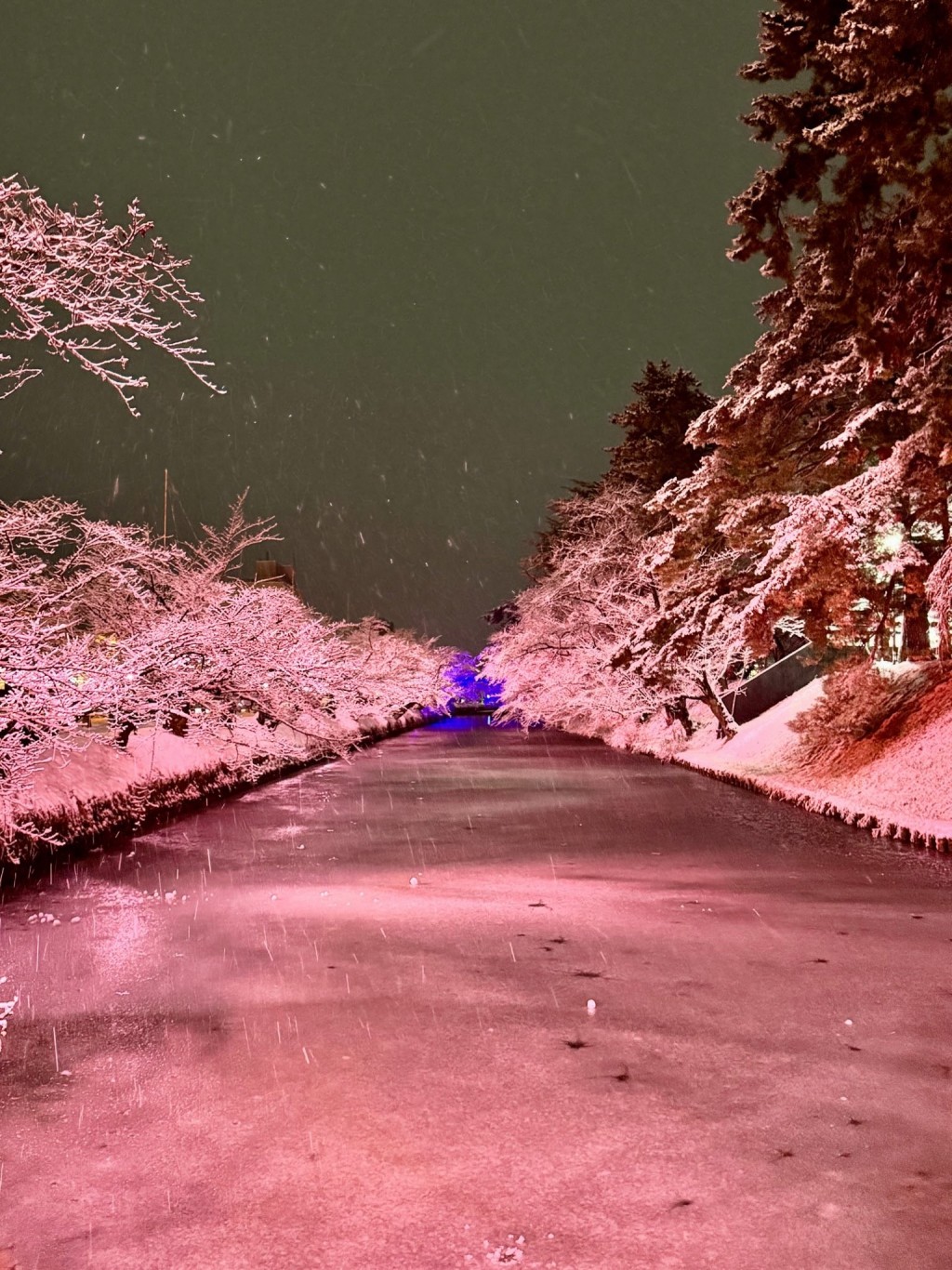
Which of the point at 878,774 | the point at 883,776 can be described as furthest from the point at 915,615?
the point at 883,776

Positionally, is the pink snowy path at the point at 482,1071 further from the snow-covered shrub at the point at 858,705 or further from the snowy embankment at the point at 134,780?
the snow-covered shrub at the point at 858,705

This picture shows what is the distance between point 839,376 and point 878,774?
6.98m

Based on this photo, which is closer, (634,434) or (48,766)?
(48,766)

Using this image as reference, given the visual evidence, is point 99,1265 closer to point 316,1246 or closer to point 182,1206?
point 182,1206

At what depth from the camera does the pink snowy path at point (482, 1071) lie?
12.4ft

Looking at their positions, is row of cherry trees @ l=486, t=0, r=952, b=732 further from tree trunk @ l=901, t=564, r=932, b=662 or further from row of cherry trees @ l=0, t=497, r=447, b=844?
row of cherry trees @ l=0, t=497, r=447, b=844

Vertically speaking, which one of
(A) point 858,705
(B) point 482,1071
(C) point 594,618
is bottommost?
(B) point 482,1071

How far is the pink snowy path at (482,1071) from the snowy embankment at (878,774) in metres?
3.70

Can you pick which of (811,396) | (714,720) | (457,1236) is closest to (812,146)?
(811,396)

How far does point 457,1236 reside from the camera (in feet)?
12.1

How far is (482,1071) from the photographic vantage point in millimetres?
5465

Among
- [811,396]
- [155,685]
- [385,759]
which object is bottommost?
[385,759]

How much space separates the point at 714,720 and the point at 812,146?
2163 cm

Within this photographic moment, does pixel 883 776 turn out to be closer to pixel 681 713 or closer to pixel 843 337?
pixel 843 337
